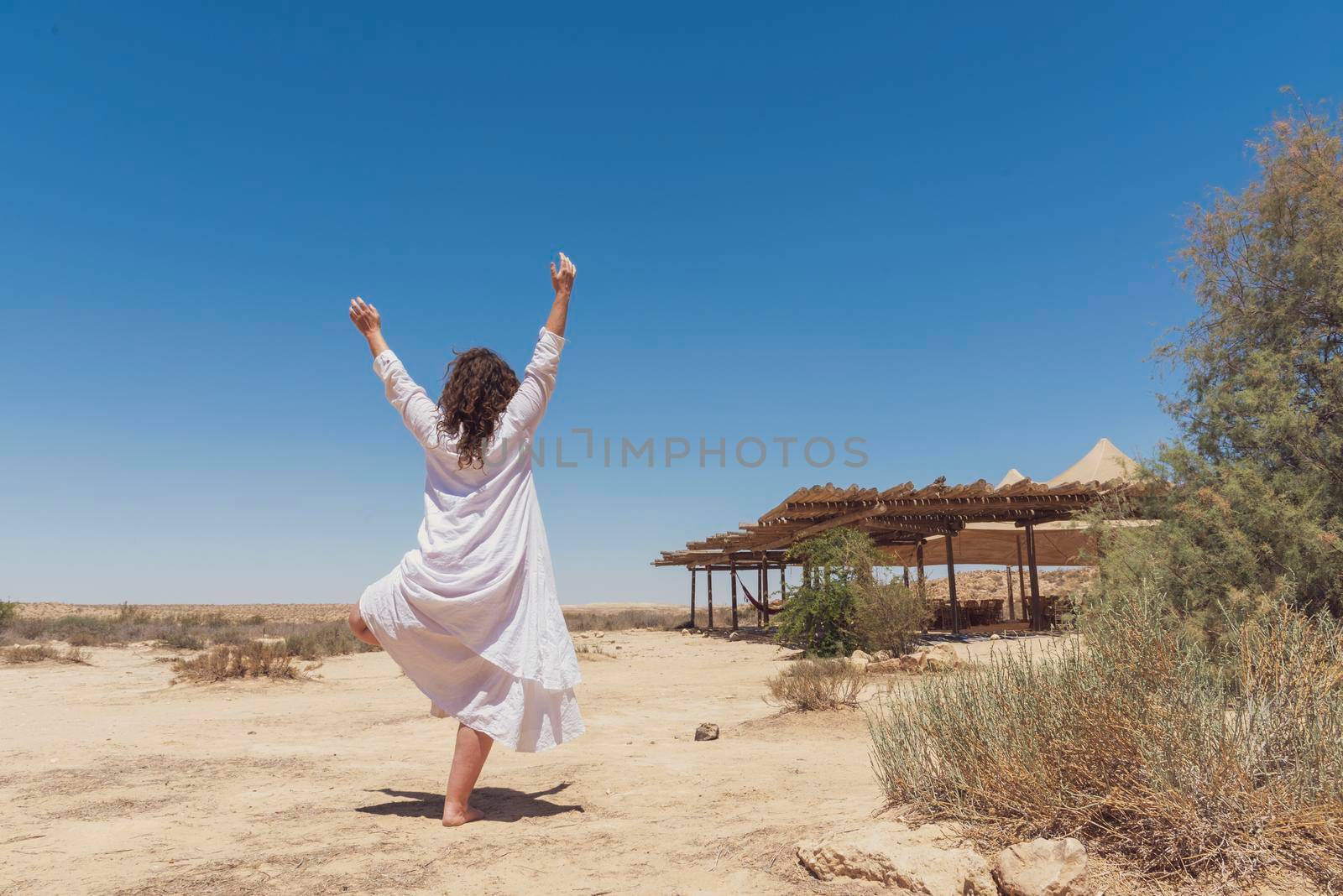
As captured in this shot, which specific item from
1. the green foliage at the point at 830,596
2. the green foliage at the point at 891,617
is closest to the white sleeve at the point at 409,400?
the green foliage at the point at 891,617

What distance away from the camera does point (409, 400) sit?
366 centimetres

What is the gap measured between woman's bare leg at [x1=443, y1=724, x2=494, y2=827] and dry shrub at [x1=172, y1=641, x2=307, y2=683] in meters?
9.33

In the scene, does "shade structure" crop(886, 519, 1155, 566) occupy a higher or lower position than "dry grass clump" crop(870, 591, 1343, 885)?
higher

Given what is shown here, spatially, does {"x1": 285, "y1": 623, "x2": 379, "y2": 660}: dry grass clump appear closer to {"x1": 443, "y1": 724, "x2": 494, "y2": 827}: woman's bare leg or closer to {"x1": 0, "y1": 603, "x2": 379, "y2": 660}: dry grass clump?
{"x1": 0, "y1": 603, "x2": 379, "y2": 660}: dry grass clump

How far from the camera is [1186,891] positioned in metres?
2.20

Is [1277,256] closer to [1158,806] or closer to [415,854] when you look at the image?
[1158,806]

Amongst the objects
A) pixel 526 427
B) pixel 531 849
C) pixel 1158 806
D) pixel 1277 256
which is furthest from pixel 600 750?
pixel 1277 256

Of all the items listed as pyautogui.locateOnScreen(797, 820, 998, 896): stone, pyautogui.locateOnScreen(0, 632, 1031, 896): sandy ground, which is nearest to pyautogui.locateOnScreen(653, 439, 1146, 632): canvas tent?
pyautogui.locateOnScreen(0, 632, 1031, 896): sandy ground

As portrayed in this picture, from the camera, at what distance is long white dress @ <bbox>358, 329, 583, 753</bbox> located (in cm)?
335

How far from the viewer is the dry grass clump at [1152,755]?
2.31 meters

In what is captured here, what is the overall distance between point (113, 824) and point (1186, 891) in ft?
13.7

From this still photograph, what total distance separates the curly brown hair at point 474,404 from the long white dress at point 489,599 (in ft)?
0.14

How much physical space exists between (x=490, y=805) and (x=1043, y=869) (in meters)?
2.54

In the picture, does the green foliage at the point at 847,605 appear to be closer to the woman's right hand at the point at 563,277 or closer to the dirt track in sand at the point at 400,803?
the dirt track in sand at the point at 400,803
